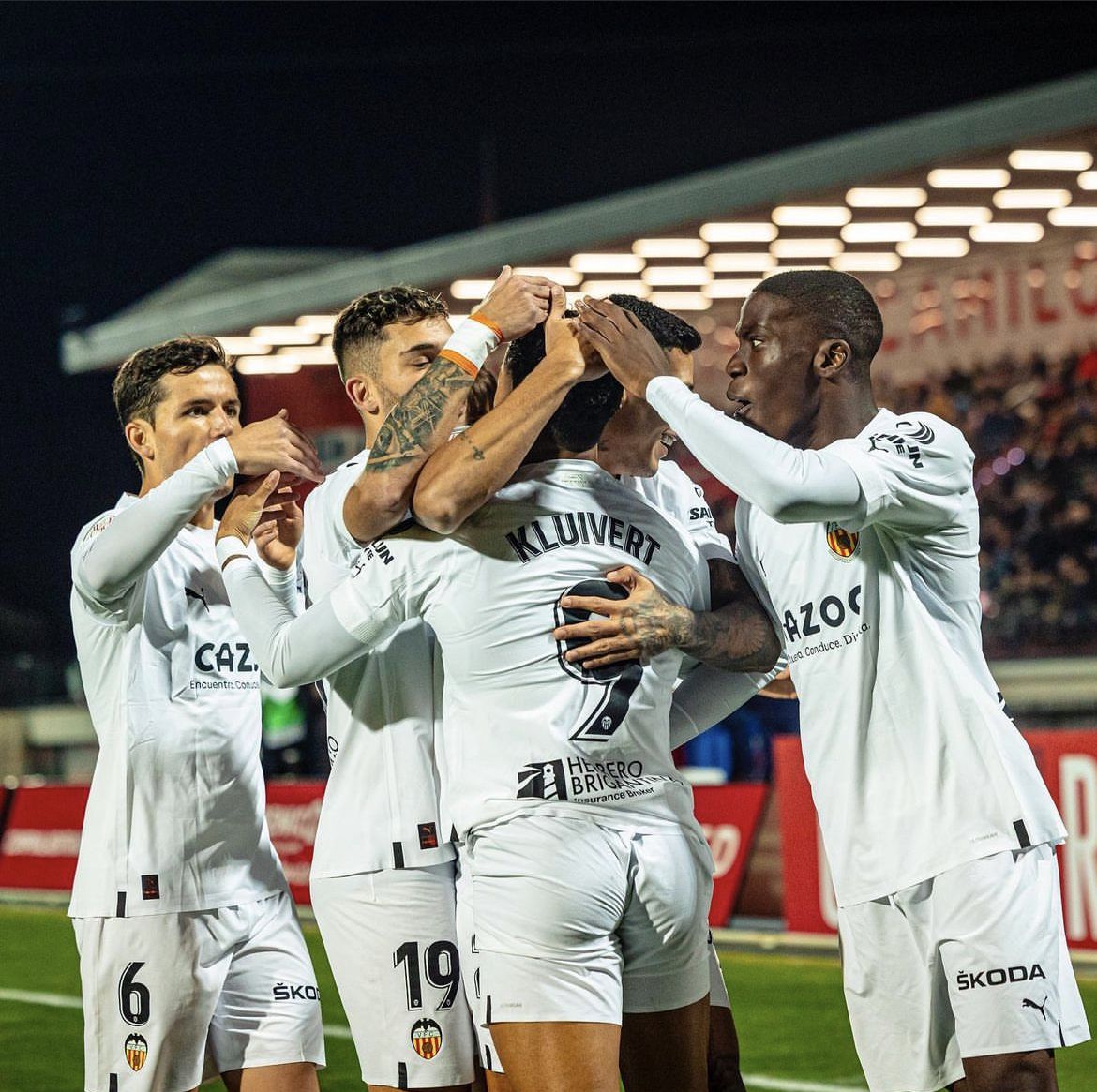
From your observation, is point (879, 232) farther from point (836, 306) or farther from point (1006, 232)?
point (836, 306)

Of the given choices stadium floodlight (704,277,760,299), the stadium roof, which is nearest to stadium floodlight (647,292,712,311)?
the stadium roof

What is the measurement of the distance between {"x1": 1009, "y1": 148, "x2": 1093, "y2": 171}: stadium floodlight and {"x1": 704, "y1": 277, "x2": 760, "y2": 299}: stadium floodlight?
5208 millimetres

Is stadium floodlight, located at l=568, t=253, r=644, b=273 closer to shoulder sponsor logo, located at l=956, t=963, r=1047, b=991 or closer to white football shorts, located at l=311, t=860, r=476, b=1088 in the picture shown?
white football shorts, located at l=311, t=860, r=476, b=1088

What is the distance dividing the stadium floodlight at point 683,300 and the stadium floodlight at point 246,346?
5.42m

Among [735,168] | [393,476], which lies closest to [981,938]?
[393,476]

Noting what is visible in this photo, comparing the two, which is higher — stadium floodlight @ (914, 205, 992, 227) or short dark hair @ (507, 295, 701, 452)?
stadium floodlight @ (914, 205, 992, 227)

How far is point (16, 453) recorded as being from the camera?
42.7 meters

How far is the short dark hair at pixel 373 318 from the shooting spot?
4.14 m

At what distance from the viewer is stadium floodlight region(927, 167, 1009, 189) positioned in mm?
16516

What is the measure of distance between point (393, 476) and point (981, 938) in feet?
5.04

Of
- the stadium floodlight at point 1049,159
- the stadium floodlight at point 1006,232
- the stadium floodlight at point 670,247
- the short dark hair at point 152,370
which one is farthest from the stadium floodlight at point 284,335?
the short dark hair at point 152,370

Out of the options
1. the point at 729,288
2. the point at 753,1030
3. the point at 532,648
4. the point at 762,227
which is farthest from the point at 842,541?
the point at 729,288

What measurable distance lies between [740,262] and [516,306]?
17.3 m

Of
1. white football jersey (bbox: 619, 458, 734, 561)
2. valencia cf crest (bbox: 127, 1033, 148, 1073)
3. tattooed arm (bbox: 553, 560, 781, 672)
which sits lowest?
valencia cf crest (bbox: 127, 1033, 148, 1073)
